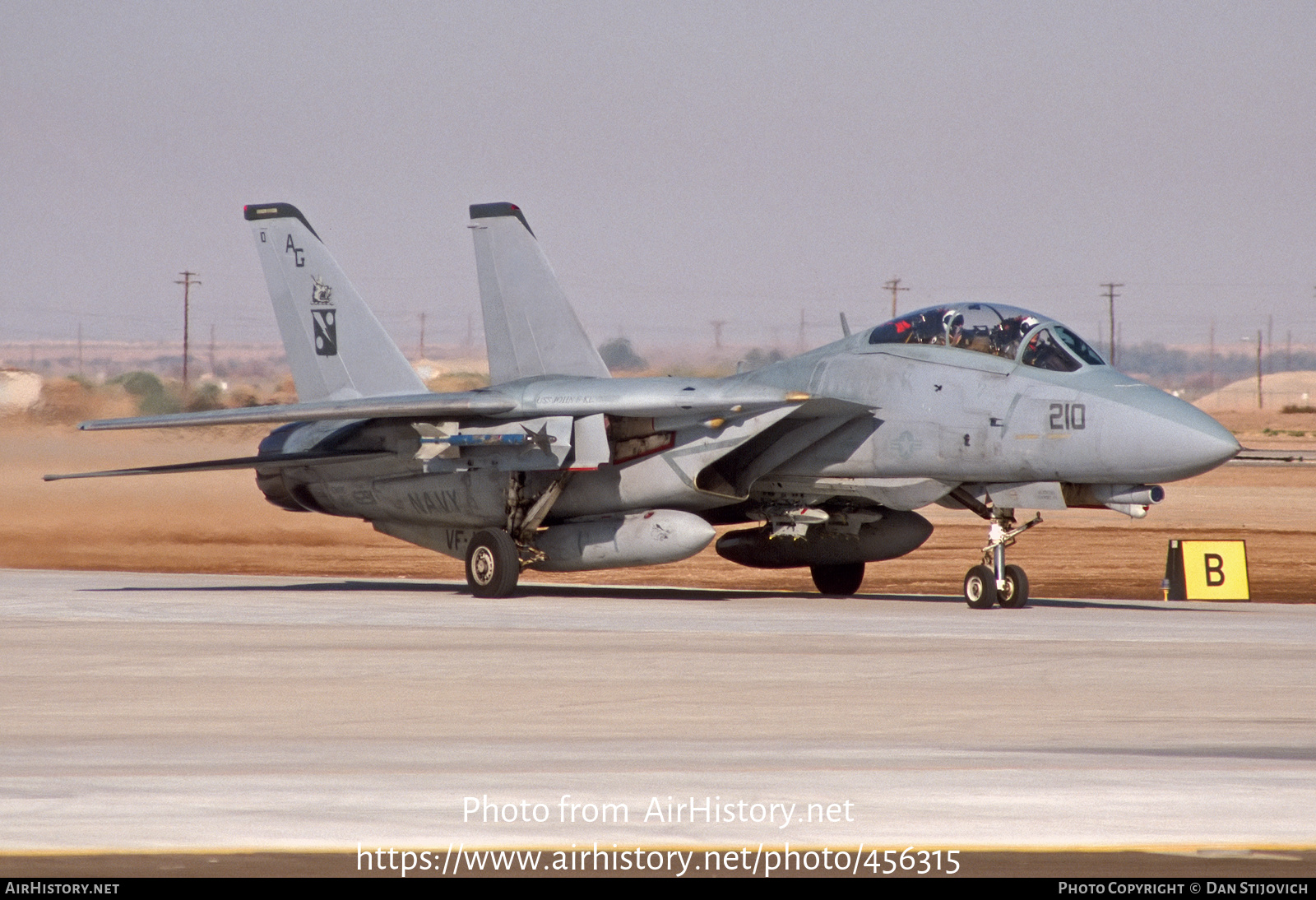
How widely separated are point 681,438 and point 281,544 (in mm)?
14750

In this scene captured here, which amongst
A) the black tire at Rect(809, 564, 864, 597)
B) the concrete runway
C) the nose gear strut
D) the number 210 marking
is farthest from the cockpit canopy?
the black tire at Rect(809, 564, 864, 597)

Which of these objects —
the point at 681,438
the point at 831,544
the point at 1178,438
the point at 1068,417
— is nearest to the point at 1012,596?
the point at 1068,417

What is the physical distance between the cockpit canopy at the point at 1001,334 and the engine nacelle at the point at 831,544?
89.3 inches

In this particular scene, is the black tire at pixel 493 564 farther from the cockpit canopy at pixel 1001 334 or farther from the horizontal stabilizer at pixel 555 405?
the cockpit canopy at pixel 1001 334

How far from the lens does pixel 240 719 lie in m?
8.83

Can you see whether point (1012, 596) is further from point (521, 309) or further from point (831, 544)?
point (521, 309)

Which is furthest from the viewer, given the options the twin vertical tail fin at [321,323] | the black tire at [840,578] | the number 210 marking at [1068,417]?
the twin vertical tail fin at [321,323]

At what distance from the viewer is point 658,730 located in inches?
335

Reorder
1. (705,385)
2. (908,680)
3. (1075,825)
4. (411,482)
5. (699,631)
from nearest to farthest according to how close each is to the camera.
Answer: (1075,825) < (908,680) < (699,631) < (705,385) < (411,482)

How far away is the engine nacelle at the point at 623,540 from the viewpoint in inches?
703

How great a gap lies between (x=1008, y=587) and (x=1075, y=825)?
36.3ft

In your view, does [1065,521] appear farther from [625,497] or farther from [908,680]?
[908,680]

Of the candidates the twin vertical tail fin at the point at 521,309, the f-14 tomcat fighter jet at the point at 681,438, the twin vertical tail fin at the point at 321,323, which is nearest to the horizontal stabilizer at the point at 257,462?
the f-14 tomcat fighter jet at the point at 681,438

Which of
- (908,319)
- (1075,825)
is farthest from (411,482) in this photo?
(1075,825)
